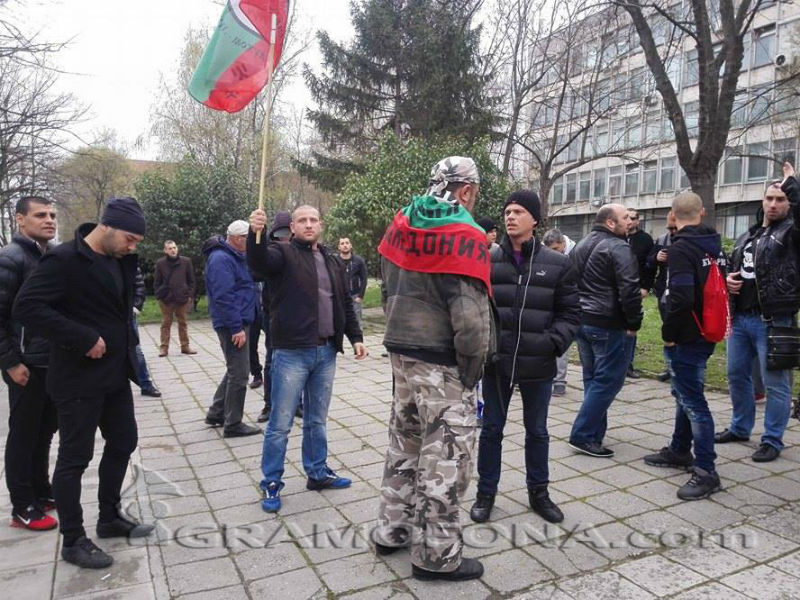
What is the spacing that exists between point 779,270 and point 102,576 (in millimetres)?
4921

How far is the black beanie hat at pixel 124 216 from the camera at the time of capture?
3.29 metres

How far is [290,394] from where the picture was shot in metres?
3.90

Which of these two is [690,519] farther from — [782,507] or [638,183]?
[638,183]

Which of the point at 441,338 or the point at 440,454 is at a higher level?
the point at 441,338

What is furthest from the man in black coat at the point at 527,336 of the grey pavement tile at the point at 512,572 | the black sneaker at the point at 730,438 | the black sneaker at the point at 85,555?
the black sneaker at the point at 730,438

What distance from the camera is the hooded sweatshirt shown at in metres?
4.05

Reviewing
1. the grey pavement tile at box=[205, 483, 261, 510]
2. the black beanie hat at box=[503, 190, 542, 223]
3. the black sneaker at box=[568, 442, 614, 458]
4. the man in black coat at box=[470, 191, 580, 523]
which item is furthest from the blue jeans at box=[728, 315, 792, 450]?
the grey pavement tile at box=[205, 483, 261, 510]

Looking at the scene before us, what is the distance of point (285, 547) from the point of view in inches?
132

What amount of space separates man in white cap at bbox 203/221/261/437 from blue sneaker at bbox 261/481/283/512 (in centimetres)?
178

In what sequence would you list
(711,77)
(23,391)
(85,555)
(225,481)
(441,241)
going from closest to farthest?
(441,241)
(85,555)
(23,391)
(225,481)
(711,77)

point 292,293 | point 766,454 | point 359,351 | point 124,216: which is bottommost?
point 766,454

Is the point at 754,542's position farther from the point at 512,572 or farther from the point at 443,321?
the point at 443,321

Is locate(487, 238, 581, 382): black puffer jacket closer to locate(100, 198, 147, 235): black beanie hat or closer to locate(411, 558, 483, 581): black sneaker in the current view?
locate(411, 558, 483, 581): black sneaker

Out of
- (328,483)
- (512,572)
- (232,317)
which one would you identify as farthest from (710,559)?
(232,317)
